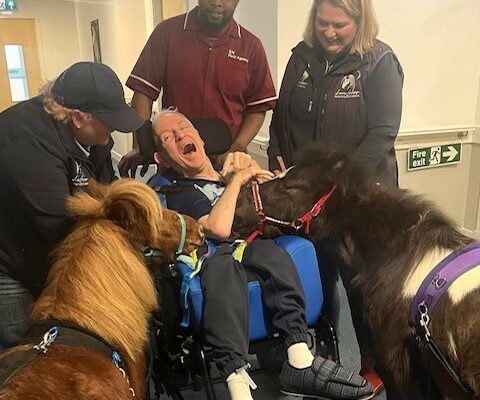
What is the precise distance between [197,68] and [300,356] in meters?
1.13

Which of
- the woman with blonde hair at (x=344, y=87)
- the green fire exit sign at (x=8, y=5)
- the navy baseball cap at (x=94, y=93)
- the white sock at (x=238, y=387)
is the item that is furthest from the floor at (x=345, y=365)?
the green fire exit sign at (x=8, y=5)

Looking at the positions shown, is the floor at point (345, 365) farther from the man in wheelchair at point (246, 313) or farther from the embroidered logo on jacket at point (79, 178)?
the embroidered logo on jacket at point (79, 178)

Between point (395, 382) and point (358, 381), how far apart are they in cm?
10

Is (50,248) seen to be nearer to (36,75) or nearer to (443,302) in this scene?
(36,75)

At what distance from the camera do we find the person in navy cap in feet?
4.26

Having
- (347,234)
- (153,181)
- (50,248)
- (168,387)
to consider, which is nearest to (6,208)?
(50,248)

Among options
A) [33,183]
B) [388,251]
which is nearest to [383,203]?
[388,251]

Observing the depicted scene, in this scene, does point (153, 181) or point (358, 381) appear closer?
point (358, 381)

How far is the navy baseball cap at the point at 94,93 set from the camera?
4.35 ft

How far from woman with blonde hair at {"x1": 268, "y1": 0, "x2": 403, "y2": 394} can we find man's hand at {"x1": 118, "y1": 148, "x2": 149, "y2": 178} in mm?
524

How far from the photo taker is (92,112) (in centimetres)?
134

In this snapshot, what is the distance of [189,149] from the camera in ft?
5.67

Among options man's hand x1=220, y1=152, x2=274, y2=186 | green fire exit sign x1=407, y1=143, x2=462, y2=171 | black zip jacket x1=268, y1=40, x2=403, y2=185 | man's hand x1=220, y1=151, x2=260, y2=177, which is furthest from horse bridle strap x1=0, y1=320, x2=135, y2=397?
green fire exit sign x1=407, y1=143, x2=462, y2=171

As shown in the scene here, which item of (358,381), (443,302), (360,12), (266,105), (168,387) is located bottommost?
(168,387)
